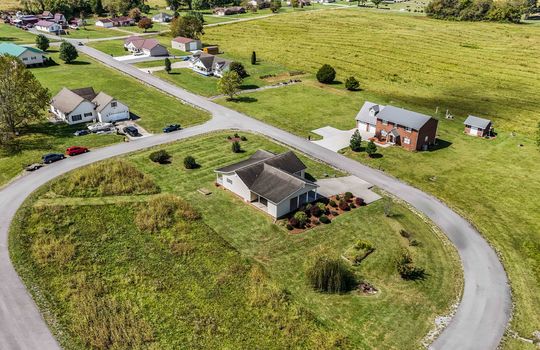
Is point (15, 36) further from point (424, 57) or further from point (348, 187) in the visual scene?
point (348, 187)

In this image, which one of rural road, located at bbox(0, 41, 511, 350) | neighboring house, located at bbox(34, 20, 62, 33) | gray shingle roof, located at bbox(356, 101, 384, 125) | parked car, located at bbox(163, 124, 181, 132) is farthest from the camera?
neighboring house, located at bbox(34, 20, 62, 33)

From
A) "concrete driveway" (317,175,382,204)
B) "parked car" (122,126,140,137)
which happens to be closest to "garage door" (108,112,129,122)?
"parked car" (122,126,140,137)

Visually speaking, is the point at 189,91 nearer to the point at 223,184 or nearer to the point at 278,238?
the point at 223,184

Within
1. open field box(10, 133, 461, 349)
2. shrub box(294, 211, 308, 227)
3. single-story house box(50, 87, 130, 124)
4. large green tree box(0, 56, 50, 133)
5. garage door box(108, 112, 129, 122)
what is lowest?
open field box(10, 133, 461, 349)

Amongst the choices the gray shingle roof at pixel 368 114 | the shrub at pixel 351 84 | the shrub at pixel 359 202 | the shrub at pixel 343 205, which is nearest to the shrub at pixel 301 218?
the shrub at pixel 343 205

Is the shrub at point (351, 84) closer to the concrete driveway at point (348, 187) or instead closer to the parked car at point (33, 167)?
the concrete driveway at point (348, 187)

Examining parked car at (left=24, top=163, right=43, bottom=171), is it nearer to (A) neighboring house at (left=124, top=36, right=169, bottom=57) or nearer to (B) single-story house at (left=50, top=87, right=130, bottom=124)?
(B) single-story house at (left=50, top=87, right=130, bottom=124)
